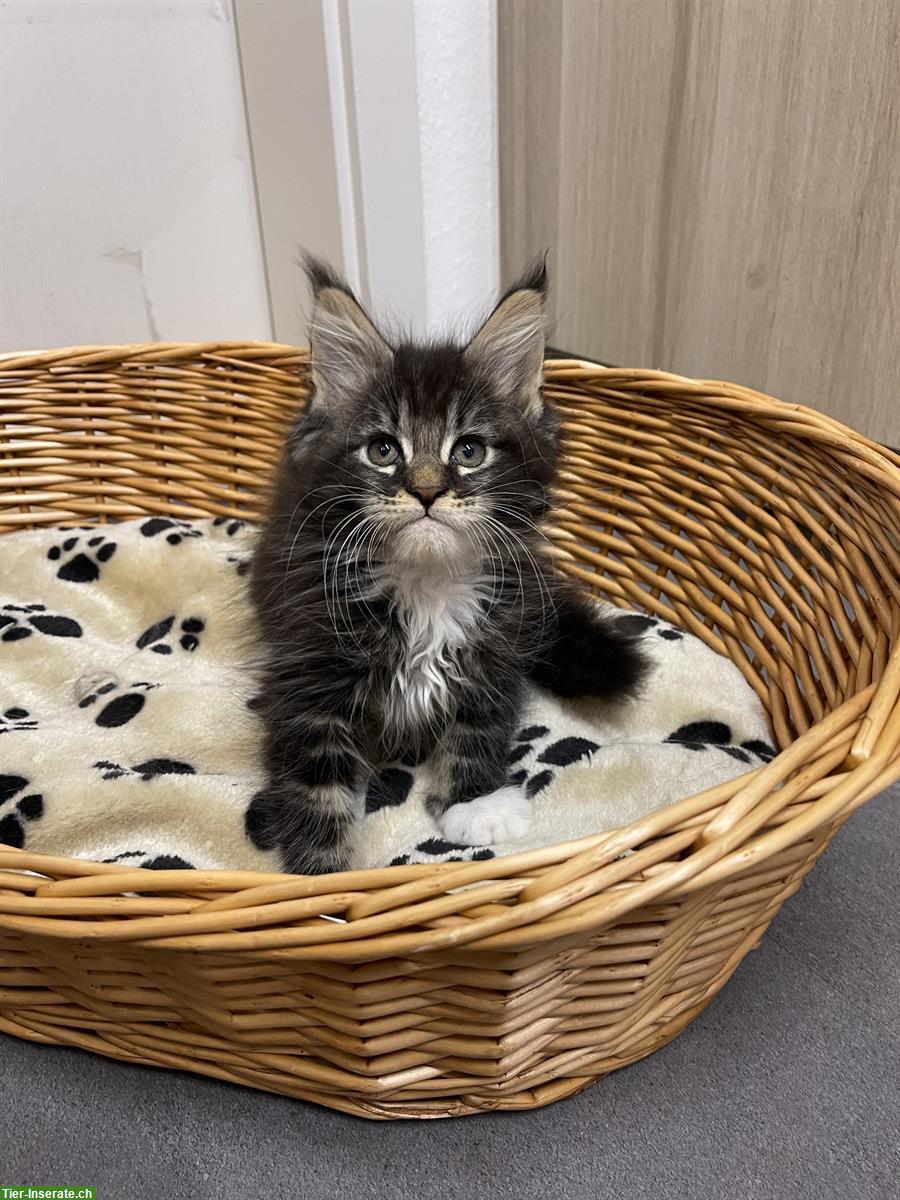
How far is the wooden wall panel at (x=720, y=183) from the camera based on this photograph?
1638 millimetres

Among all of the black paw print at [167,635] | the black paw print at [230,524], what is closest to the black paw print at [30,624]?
the black paw print at [167,635]

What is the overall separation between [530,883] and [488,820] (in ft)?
1.44

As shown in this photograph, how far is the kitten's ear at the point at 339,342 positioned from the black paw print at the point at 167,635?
0.58m

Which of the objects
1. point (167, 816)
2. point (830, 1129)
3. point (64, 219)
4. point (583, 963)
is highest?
point (64, 219)

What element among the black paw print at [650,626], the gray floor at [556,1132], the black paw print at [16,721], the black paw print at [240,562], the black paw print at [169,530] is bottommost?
the gray floor at [556,1132]

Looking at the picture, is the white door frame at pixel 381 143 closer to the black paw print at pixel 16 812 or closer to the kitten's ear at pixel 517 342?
the kitten's ear at pixel 517 342

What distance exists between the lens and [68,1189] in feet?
3.09

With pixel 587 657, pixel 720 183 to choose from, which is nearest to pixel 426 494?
pixel 587 657

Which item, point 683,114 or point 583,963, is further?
point 683,114

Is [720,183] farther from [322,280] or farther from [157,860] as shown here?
[157,860]

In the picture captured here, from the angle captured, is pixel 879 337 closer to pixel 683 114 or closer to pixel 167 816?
pixel 683 114

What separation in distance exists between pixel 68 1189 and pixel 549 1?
2.21 m

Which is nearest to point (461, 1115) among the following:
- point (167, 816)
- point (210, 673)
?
point (167, 816)

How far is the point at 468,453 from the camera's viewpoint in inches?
45.4
